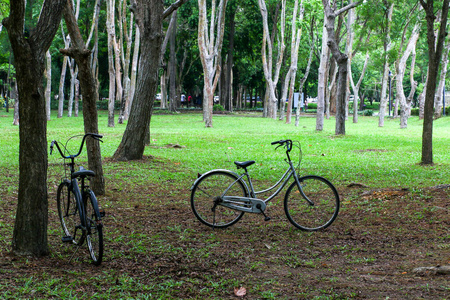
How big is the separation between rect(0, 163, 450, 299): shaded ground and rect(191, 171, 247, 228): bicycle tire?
0.15 m

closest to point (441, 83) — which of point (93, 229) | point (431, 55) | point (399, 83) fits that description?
point (399, 83)

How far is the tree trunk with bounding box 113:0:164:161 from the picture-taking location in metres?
11.6

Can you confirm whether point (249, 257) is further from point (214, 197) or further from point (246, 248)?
point (214, 197)

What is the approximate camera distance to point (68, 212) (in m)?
5.57

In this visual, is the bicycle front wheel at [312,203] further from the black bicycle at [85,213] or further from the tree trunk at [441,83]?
the tree trunk at [441,83]

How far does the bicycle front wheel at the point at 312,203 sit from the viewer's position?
20.5ft

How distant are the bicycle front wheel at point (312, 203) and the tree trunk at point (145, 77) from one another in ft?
20.2

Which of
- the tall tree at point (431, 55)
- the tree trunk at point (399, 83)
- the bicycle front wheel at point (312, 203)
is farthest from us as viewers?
the tree trunk at point (399, 83)

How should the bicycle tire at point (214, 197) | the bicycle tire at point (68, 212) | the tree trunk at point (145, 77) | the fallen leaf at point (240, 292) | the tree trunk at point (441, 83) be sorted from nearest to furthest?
the fallen leaf at point (240, 292), the bicycle tire at point (68, 212), the bicycle tire at point (214, 197), the tree trunk at point (145, 77), the tree trunk at point (441, 83)

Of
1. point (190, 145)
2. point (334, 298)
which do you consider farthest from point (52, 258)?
point (190, 145)

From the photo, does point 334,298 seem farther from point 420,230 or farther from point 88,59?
point 88,59

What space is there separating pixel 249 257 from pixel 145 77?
24.2ft

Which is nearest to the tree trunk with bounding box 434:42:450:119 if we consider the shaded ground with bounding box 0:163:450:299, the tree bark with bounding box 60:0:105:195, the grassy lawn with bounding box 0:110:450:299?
the grassy lawn with bounding box 0:110:450:299

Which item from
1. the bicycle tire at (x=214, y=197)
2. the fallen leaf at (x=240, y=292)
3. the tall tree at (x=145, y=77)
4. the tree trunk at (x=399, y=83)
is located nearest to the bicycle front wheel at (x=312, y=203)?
the bicycle tire at (x=214, y=197)
